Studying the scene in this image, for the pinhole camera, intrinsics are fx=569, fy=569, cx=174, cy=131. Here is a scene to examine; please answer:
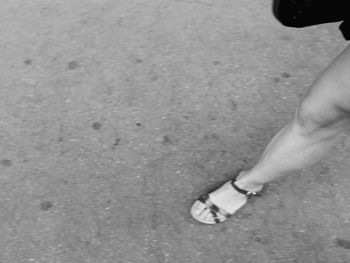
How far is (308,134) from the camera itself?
2.02 meters

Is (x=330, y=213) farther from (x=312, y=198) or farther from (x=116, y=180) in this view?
(x=116, y=180)

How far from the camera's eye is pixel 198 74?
2.95 metres

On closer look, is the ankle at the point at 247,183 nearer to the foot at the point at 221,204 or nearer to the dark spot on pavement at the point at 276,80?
the foot at the point at 221,204

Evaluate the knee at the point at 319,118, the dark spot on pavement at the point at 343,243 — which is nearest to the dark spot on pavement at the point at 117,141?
the knee at the point at 319,118

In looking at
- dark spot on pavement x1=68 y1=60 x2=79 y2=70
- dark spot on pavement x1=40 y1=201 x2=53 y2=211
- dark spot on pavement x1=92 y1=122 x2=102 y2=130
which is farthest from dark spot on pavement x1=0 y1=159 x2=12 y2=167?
dark spot on pavement x1=68 y1=60 x2=79 y2=70

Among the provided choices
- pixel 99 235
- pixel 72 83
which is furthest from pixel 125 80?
pixel 99 235

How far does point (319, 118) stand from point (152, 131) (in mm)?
1034

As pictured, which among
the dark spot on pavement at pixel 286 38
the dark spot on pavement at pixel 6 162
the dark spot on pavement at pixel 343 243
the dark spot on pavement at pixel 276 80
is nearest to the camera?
the dark spot on pavement at pixel 343 243

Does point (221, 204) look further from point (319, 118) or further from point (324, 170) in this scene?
point (319, 118)

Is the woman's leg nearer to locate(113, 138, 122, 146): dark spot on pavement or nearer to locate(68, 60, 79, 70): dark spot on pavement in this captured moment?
locate(113, 138, 122, 146): dark spot on pavement

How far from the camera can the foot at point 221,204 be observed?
2.46 metres

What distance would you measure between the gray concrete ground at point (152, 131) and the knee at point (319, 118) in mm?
639

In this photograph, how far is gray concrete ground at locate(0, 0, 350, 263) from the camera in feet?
7.95

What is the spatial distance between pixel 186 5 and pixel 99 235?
4.81 ft
